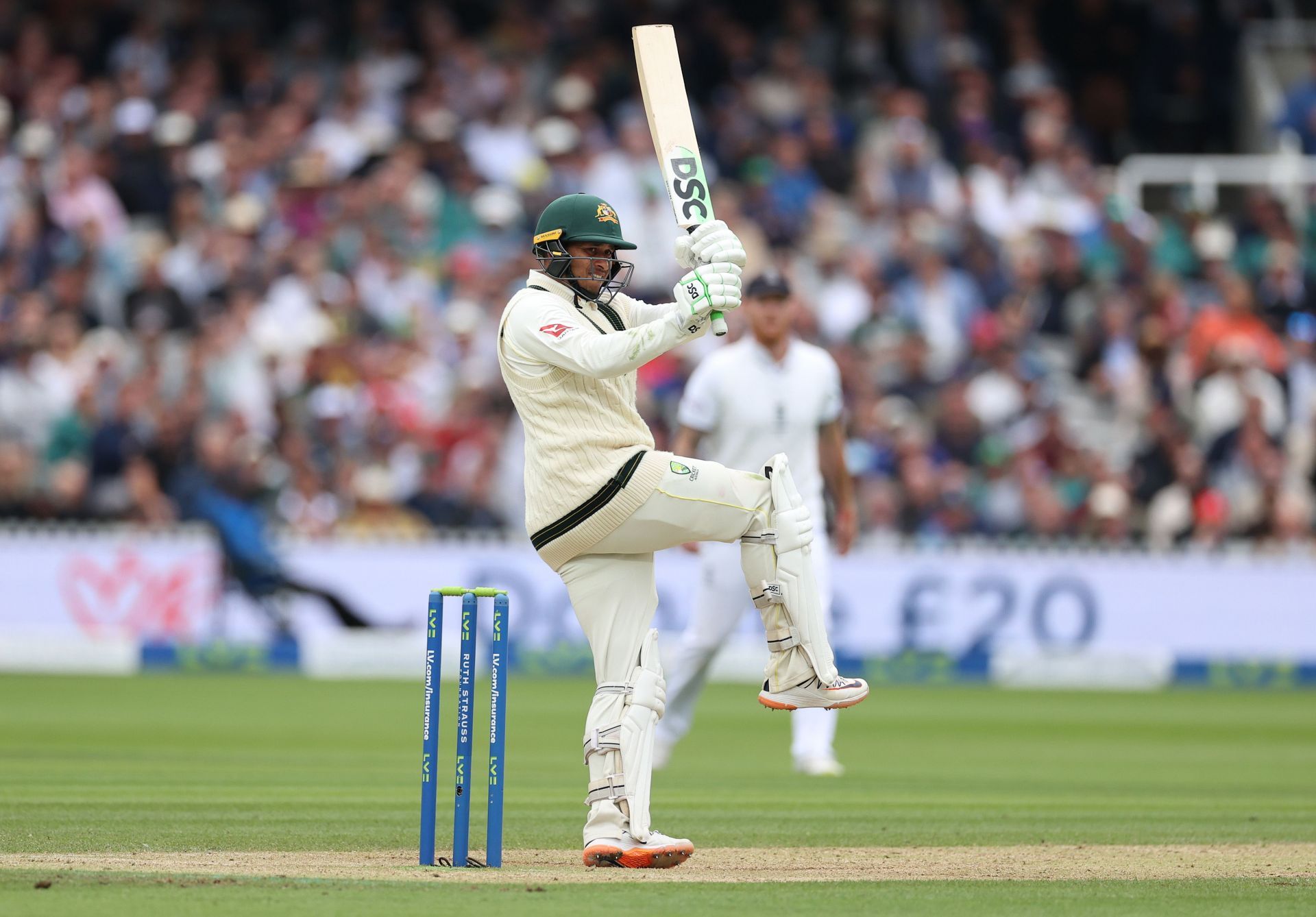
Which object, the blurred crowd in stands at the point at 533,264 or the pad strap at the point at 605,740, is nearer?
the pad strap at the point at 605,740

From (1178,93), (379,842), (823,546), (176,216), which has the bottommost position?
(379,842)

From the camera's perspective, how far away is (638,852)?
5.91 meters

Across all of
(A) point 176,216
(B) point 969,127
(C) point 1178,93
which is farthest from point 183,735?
(C) point 1178,93

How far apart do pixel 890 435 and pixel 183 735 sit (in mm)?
6673

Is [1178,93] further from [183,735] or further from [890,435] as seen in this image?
[183,735]

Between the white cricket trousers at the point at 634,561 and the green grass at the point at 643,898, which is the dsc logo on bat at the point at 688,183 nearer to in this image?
the white cricket trousers at the point at 634,561

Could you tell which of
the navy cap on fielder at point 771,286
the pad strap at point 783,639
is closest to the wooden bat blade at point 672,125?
A: the pad strap at point 783,639

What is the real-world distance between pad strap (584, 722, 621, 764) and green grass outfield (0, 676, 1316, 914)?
1.21 ft

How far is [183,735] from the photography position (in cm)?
1053

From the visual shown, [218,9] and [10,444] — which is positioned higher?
[218,9]

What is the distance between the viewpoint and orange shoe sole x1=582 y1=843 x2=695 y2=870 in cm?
589

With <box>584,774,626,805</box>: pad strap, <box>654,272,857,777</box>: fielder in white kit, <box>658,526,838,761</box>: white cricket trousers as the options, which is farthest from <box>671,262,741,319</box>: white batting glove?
<box>654,272,857,777</box>: fielder in white kit

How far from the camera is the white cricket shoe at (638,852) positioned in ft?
19.3

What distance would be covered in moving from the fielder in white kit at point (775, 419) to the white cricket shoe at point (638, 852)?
2.98 m
